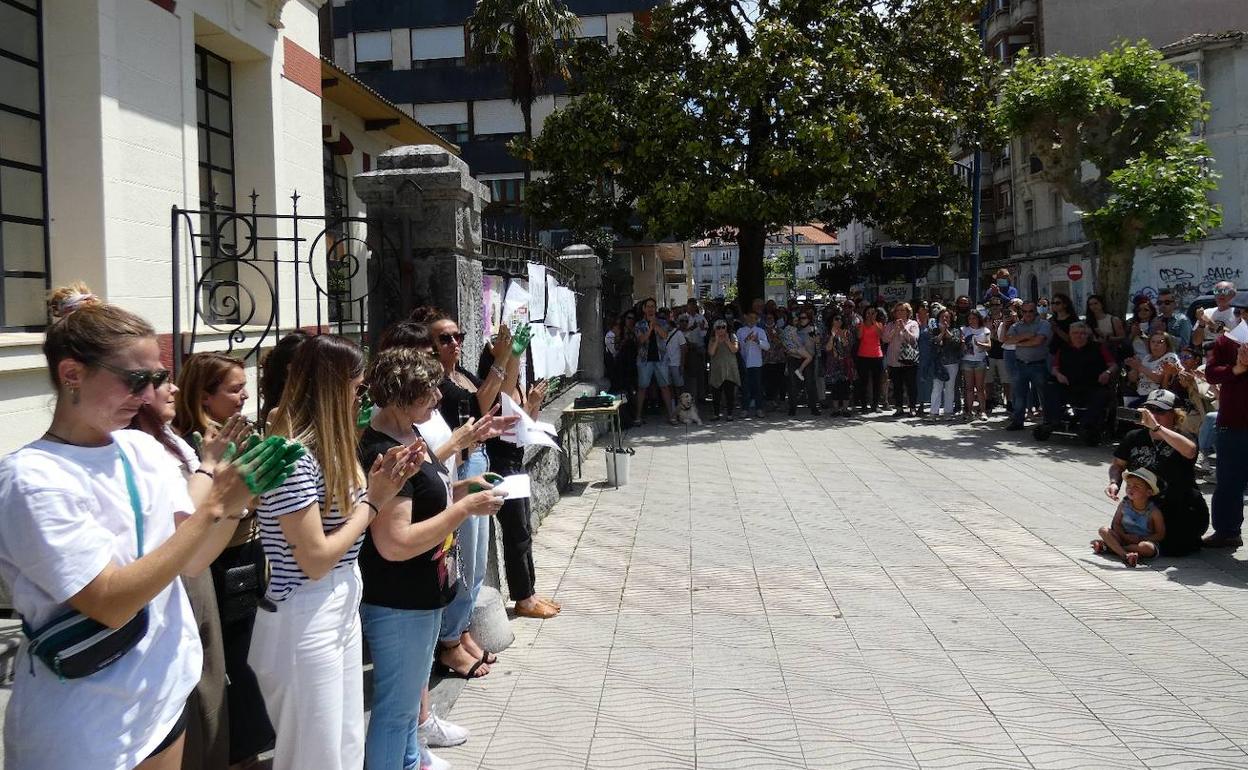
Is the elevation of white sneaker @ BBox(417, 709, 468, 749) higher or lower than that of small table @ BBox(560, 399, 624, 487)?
lower

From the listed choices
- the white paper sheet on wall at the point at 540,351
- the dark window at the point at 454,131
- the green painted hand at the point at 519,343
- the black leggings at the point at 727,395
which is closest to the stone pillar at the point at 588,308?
the black leggings at the point at 727,395

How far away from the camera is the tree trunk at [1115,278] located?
12.9m

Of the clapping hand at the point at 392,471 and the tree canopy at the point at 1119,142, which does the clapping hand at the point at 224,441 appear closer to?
the clapping hand at the point at 392,471

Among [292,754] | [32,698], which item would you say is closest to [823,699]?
[292,754]

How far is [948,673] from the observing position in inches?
200

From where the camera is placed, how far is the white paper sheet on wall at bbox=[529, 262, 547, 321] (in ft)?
29.2

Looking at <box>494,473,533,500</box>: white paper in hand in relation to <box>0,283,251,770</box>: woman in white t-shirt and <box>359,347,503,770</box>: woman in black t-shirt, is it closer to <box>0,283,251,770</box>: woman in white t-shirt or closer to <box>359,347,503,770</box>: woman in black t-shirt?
<box>359,347,503,770</box>: woman in black t-shirt

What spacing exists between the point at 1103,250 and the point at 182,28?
36.5 ft

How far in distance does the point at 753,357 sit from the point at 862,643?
34.0ft

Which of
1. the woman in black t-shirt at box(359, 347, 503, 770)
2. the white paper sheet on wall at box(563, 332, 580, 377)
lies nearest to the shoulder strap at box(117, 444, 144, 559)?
the woman in black t-shirt at box(359, 347, 503, 770)

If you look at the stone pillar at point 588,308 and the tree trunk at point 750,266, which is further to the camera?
the tree trunk at point 750,266

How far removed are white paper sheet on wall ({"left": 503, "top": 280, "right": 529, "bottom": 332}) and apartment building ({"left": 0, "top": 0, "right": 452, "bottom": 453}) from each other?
1469mm

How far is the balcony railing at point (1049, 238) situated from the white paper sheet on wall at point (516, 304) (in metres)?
35.5

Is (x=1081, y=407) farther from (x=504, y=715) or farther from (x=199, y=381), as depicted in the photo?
(x=199, y=381)
